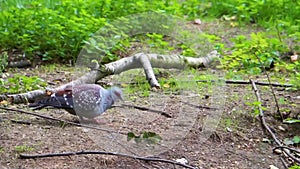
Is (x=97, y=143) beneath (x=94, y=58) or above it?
beneath

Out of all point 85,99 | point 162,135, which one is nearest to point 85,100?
point 85,99

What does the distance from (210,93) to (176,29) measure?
3.26ft

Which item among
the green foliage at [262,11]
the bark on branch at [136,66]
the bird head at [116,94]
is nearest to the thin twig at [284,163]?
the bird head at [116,94]

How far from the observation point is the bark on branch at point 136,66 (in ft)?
15.2

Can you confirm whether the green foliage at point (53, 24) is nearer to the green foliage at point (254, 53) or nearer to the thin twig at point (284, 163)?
the green foliage at point (254, 53)

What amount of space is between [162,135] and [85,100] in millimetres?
582

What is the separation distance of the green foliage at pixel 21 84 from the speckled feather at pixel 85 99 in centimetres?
90

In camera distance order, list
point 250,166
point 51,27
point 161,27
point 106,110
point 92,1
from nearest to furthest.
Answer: point 250,166
point 106,110
point 161,27
point 51,27
point 92,1

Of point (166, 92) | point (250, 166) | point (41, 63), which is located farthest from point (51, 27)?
point (250, 166)

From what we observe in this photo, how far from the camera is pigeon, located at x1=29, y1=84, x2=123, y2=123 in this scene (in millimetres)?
4000

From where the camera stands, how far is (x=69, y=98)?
407 cm

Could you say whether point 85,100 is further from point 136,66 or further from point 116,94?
point 136,66

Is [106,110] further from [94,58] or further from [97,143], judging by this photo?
[94,58]

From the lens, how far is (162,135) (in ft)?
13.0
